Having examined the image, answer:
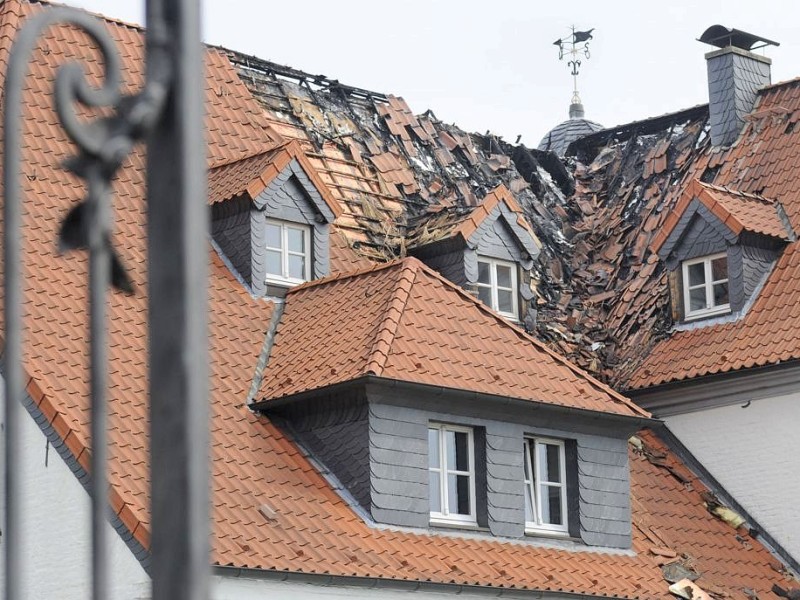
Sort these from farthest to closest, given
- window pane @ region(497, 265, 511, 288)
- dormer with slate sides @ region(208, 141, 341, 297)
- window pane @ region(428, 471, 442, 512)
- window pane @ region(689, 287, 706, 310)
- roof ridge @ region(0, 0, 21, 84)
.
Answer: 1. window pane @ region(689, 287, 706, 310)
2. window pane @ region(497, 265, 511, 288)
3. roof ridge @ region(0, 0, 21, 84)
4. dormer with slate sides @ region(208, 141, 341, 297)
5. window pane @ region(428, 471, 442, 512)

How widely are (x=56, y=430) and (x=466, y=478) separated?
204 inches

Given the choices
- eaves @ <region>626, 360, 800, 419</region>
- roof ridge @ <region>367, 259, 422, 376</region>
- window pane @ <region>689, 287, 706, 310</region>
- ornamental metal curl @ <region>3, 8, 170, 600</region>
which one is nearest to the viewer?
ornamental metal curl @ <region>3, 8, 170, 600</region>

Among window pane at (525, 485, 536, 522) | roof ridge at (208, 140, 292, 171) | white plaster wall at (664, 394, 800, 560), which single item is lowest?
window pane at (525, 485, 536, 522)

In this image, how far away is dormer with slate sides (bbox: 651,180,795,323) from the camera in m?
24.7

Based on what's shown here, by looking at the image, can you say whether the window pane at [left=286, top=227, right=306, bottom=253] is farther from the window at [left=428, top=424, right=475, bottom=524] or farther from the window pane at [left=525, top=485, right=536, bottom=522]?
the window pane at [left=525, top=485, right=536, bottom=522]

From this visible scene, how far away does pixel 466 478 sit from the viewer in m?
19.5

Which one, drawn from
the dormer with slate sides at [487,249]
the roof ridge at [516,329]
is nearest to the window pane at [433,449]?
the roof ridge at [516,329]

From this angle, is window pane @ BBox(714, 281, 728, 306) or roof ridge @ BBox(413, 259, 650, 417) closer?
roof ridge @ BBox(413, 259, 650, 417)

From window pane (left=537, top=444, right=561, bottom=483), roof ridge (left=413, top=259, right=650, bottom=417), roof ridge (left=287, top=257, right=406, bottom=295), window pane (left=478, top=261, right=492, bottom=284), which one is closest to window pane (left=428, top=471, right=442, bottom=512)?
window pane (left=537, top=444, right=561, bottom=483)

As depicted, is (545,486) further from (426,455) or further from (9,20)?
(9,20)

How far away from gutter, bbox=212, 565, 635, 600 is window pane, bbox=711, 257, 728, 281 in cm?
739

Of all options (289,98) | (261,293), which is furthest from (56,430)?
(289,98)

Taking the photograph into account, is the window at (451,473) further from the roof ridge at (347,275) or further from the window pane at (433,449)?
the roof ridge at (347,275)

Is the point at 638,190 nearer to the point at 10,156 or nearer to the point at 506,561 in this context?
the point at 506,561
